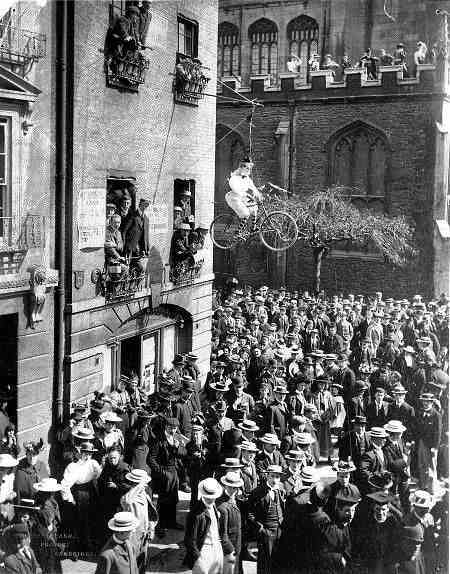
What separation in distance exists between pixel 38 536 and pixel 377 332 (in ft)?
35.4

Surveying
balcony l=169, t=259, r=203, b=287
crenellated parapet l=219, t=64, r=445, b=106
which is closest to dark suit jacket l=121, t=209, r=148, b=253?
balcony l=169, t=259, r=203, b=287

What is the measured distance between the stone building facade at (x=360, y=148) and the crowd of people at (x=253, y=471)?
5.12m

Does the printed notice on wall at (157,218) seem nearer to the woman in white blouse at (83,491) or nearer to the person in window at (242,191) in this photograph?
the person in window at (242,191)

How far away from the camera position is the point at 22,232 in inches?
425

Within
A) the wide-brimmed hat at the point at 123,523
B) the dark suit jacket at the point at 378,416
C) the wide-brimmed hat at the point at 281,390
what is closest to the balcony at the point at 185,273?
the wide-brimmed hat at the point at 281,390

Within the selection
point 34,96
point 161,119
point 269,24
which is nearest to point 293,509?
point 34,96

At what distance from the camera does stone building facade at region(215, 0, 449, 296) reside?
20.0 metres

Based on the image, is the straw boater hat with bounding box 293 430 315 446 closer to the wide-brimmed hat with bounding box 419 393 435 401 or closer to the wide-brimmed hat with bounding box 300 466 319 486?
the wide-brimmed hat with bounding box 300 466 319 486

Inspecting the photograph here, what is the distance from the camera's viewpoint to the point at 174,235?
14.7 m

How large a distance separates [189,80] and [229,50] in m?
22.4

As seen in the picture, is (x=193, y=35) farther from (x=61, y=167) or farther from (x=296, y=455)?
(x=296, y=455)

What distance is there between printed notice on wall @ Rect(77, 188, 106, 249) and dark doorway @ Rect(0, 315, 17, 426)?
5.81ft

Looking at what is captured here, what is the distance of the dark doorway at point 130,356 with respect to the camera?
527 inches

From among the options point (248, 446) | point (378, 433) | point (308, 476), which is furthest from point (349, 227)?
point (308, 476)
